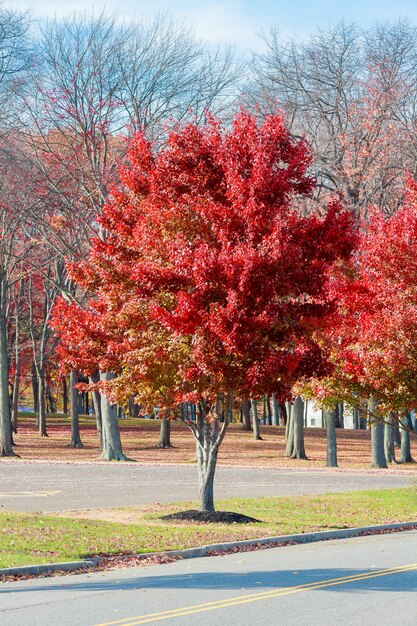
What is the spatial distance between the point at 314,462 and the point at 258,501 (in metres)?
19.5

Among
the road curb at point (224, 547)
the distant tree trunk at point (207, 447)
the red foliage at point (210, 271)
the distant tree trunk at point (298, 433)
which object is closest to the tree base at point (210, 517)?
the distant tree trunk at point (207, 447)

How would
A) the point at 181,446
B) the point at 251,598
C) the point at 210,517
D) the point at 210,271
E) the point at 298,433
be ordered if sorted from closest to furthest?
the point at 251,598
the point at 210,271
the point at 210,517
the point at 298,433
the point at 181,446

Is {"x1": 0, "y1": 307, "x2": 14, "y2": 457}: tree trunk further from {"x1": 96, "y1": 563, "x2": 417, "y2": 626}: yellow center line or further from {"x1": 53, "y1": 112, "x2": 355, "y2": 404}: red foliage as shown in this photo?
{"x1": 96, "y1": 563, "x2": 417, "y2": 626}: yellow center line

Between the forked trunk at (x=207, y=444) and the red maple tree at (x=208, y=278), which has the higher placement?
the red maple tree at (x=208, y=278)

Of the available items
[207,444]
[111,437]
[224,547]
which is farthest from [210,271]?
[111,437]

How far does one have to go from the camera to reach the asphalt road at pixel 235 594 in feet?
29.1

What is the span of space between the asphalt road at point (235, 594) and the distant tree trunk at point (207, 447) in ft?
15.4

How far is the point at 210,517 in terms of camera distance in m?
17.9

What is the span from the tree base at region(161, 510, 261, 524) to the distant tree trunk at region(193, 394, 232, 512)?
0.50 meters

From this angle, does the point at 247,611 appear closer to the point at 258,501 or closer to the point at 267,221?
the point at 267,221

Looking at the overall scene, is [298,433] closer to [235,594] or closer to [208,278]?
[208,278]

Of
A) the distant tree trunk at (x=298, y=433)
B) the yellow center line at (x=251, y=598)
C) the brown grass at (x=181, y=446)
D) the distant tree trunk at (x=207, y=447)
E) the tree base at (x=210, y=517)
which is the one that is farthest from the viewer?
the distant tree trunk at (x=298, y=433)

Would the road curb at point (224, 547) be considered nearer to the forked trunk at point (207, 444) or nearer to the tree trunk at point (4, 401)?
the forked trunk at point (207, 444)

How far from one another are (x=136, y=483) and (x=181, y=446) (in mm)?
23023
